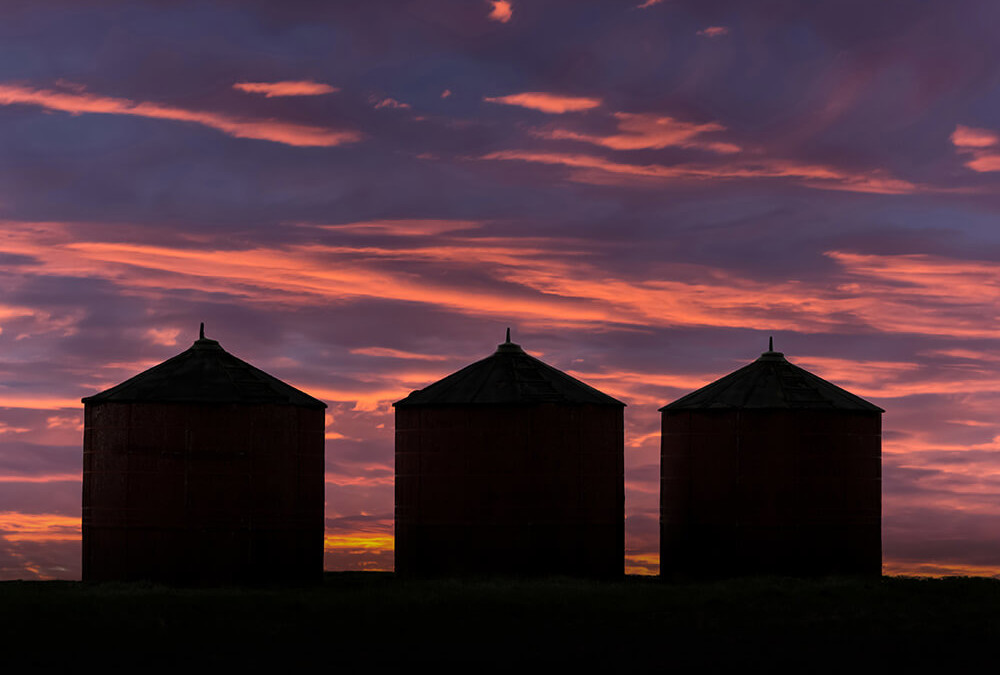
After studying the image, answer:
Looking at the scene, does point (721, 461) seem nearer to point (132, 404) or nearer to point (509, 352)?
point (509, 352)

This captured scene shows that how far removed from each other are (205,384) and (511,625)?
1458cm

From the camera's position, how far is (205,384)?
42.2 m

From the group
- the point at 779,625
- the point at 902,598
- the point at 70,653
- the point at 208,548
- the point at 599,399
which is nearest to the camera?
the point at 70,653

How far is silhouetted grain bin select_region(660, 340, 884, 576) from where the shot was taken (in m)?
44.7

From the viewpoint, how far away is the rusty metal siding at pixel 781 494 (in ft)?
147

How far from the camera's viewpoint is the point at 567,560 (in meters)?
42.9

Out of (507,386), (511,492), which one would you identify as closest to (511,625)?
(511,492)

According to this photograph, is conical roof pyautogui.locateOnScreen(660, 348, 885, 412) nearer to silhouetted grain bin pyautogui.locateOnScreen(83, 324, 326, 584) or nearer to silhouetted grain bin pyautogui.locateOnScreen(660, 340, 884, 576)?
silhouetted grain bin pyautogui.locateOnScreen(660, 340, 884, 576)

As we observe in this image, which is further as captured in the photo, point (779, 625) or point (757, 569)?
point (757, 569)

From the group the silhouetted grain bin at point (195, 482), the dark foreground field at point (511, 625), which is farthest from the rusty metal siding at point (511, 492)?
the silhouetted grain bin at point (195, 482)

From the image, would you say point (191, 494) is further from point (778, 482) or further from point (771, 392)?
point (771, 392)

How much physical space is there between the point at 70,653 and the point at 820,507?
2560 centimetres

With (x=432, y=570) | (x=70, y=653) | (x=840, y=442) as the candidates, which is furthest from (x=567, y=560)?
(x=70, y=653)

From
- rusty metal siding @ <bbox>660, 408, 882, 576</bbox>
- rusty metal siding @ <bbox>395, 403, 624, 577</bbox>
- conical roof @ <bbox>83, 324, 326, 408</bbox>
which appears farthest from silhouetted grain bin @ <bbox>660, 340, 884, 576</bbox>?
conical roof @ <bbox>83, 324, 326, 408</bbox>
